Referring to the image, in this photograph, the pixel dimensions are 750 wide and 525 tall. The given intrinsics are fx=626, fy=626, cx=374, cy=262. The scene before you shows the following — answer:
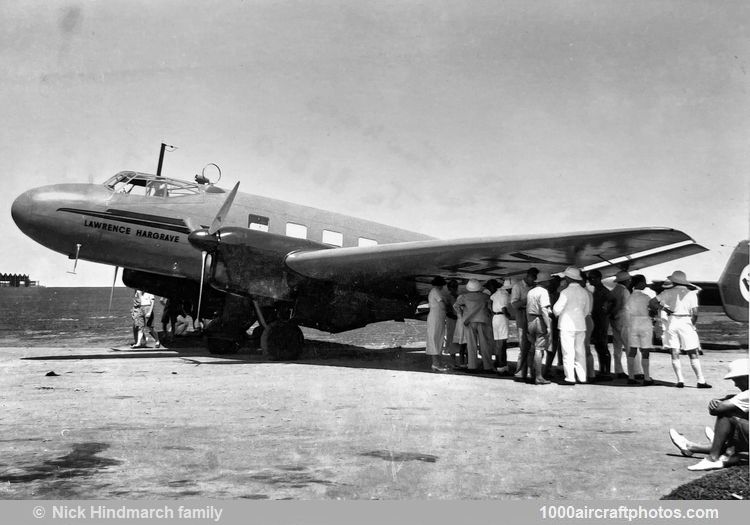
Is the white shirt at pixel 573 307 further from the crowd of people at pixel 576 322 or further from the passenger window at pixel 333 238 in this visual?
the passenger window at pixel 333 238

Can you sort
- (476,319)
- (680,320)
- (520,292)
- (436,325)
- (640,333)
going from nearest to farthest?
(680,320)
(640,333)
(520,292)
(476,319)
(436,325)

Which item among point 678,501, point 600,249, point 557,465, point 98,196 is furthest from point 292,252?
point 678,501

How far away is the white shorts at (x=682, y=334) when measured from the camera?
9.38 meters

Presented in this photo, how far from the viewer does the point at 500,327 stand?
10.8m

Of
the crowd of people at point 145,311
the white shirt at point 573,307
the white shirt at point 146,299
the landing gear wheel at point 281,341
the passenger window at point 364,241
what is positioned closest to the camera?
the white shirt at point 573,307

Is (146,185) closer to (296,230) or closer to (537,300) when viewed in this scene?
(296,230)

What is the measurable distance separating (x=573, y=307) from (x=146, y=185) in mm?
8906

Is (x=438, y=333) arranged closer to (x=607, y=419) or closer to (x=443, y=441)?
(x=607, y=419)

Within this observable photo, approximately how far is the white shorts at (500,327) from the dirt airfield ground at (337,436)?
1290mm

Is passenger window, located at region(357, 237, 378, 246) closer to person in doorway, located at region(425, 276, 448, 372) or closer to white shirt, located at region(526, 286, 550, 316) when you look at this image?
person in doorway, located at region(425, 276, 448, 372)

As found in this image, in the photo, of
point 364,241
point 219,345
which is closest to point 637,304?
point 364,241

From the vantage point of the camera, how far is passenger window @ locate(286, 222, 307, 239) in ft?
45.5

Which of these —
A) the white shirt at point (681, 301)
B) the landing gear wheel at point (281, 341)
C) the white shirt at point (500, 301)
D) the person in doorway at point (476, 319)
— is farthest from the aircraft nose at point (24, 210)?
the white shirt at point (681, 301)

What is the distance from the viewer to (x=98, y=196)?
12.6m
